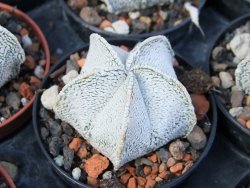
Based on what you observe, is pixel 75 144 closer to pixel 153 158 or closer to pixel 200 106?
pixel 153 158

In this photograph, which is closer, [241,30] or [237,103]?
[237,103]

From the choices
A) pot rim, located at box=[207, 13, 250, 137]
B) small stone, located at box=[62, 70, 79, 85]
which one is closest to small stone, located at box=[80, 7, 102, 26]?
small stone, located at box=[62, 70, 79, 85]

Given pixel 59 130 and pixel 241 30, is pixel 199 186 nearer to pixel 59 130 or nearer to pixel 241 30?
pixel 59 130

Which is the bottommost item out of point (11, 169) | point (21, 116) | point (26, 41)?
point (11, 169)

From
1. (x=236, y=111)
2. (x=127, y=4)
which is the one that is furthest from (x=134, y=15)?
(x=236, y=111)

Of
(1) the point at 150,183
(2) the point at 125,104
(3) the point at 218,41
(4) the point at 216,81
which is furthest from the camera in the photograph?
(3) the point at 218,41

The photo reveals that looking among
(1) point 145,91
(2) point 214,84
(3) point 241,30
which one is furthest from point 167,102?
(3) point 241,30
